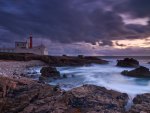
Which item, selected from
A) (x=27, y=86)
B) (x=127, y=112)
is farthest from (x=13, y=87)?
(x=127, y=112)

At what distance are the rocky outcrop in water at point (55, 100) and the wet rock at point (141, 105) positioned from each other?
1.44 ft

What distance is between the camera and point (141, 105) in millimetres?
9961

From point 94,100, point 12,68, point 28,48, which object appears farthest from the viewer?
point 28,48

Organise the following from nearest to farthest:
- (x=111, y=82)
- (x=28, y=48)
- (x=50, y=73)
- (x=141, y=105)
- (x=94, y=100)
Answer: (x=94, y=100), (x=141, y=105), (x=111, y=82), (x=50, y=73), (x=28, y=48)

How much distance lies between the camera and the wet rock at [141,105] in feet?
31.1

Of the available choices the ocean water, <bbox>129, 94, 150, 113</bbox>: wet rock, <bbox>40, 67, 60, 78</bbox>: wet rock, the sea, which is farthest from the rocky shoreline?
<bbox>40, 67, 60, 78</bbox>: wet rock

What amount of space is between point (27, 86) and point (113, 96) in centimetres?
366

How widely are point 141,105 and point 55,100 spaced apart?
3.15m

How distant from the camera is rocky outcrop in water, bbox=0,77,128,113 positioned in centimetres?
946

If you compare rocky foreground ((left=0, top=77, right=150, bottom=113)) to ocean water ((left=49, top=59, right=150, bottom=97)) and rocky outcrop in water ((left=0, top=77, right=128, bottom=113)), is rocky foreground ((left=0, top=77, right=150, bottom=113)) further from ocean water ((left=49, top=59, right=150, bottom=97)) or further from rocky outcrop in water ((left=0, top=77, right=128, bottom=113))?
ocean water ((left=49, top=59, right=150, bottom=97))

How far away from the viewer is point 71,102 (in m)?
9.88

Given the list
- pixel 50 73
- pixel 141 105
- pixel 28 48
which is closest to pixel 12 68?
pixel 50 73

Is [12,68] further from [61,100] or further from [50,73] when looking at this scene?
[61,100]

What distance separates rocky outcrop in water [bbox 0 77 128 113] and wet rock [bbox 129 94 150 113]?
0.44 meters
